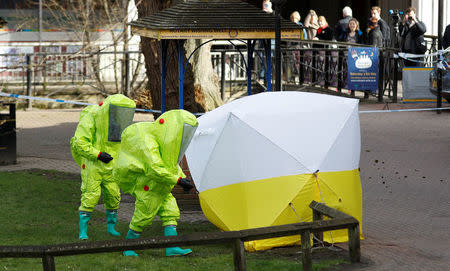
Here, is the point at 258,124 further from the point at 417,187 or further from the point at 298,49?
the point at 298,49

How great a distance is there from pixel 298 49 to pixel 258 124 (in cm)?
1283

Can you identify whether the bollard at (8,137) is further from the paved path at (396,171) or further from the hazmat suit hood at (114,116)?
the hazmat suit hood at (114,116)

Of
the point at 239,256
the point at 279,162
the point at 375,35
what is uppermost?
the point at 375,35

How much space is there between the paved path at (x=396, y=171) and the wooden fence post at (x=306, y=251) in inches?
26.8

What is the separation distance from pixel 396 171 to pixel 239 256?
22.2ft

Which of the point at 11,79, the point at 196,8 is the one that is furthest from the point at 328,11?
the point at 196,8

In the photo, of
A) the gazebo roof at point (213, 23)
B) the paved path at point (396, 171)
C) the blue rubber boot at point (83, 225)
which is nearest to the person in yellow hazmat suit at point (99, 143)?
the blue rubber boot at point (83, 225)

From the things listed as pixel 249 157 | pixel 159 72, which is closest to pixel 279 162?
pixel 249 157

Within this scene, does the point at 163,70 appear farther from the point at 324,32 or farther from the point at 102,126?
the point at 324,32

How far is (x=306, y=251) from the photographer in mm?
7922

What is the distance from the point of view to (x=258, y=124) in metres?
9.15

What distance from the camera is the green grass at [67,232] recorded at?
334 inches

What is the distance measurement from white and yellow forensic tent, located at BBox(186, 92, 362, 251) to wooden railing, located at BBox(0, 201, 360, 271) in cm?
45

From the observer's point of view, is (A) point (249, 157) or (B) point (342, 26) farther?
(B) point (342, 26)
